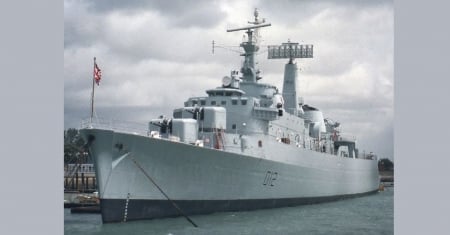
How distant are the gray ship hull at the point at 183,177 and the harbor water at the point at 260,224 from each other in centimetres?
53

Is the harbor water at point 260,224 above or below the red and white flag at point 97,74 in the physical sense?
below

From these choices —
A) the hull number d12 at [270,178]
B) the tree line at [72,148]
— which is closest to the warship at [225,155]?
the hull number d12 at [270,178]

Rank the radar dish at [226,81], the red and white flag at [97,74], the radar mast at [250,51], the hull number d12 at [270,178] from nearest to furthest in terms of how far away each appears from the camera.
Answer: the red and white flag at [97,74]
the hull number d12 at [270,178]
the radar dish at [226,81]
the radar mast at [250,51]

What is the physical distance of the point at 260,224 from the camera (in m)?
24.9

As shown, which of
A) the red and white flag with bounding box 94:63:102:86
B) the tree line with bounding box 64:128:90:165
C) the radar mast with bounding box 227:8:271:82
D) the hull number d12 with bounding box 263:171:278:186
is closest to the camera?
the red and white flag with bounding box 94:63:102:86

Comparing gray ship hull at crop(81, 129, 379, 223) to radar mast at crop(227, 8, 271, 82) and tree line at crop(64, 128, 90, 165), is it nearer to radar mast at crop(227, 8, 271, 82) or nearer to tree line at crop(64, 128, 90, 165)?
radar mast at crop(227, 8, 271, 82)

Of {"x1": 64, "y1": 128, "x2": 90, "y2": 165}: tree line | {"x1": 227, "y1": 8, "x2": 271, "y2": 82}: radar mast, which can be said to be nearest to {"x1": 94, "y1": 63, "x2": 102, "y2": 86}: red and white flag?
{"x1": 227, "y1": 8, "x2": 271, "y2": 82}: radar mast

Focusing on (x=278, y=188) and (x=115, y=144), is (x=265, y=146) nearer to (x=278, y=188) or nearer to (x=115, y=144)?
(x=278, y=188)

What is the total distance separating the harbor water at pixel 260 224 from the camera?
2259 centimetres

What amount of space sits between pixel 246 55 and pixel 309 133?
8.72 m

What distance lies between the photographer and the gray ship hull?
23.4 m

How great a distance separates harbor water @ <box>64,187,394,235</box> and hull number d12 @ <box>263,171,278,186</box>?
129 cm

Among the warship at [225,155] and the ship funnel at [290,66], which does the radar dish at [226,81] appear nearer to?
the warship at [225,155]

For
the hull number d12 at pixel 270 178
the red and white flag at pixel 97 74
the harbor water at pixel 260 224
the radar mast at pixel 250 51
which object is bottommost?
the harbor water at pixel 260 224
